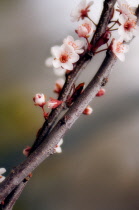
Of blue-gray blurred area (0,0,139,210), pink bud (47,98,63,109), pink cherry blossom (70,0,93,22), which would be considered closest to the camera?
pink bud (47,98,63,109)

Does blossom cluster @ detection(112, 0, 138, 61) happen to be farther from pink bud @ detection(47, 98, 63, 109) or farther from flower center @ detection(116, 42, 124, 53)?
pink bud @ detection(47, 98, 63, 109)

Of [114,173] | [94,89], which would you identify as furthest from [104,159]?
[94,89]

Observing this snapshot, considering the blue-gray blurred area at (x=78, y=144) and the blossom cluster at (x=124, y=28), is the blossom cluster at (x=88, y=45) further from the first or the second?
the blue-gray blurred area at (x=78, y=144)

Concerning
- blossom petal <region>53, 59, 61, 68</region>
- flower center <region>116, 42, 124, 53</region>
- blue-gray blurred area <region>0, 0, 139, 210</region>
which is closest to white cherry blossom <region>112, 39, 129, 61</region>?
flower center <region>116, 42, 124, 53</region>

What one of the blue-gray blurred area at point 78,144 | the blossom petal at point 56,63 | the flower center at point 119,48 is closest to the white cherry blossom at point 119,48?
the flower center at point 119,48

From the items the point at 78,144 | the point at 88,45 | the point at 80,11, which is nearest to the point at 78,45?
the point at 88,45

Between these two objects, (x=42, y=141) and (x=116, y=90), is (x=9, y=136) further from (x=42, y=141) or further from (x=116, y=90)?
(x=42, y=141)
